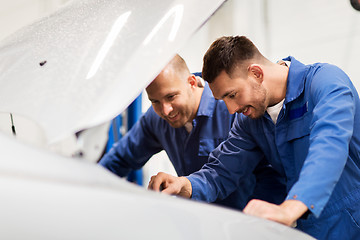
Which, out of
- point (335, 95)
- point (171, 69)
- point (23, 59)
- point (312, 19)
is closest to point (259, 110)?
point (335, 95)

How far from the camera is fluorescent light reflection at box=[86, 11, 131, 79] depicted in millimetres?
694

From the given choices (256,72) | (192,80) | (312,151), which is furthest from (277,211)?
(192,80)

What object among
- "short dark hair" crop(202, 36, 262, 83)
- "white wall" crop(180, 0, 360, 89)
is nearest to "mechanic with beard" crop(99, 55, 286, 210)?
"short dark hair" crop(202, 36, 262, 83)

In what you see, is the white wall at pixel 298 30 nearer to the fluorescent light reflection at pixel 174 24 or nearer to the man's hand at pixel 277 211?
the fluorescent light reflection at pixel 174 24

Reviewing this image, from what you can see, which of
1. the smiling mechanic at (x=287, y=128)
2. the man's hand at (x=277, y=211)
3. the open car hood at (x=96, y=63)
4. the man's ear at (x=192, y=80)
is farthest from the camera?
the man's ear at (x=192, y=80)

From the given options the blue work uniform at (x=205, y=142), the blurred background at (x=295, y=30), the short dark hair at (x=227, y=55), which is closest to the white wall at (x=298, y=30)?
the blurred background at (x=295, y=30)

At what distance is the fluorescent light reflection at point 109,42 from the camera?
69 cm

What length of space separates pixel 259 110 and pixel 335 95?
0.37 meters

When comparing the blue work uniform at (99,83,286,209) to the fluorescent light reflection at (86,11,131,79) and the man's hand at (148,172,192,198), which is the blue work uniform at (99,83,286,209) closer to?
the man's hand at (148,172,192,198)

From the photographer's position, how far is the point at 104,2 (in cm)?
91

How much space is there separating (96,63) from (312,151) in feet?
1.71

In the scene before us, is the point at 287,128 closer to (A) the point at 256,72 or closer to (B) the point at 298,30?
(A) the point at 256,72

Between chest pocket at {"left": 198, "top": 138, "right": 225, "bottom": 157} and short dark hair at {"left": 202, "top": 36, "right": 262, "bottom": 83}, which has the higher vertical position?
short dark hair at {"left": 202, "top": 36, "right": 262, "bottom": 83}

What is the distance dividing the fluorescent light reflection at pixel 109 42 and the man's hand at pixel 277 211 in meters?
0.40
